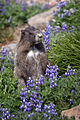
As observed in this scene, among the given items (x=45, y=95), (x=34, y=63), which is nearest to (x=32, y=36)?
(x=34, y=63)

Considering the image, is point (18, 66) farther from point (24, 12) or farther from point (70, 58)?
point (24, 12)

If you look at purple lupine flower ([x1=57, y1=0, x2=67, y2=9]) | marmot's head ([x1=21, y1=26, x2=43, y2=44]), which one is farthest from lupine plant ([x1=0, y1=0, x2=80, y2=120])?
purple lupine flower ([x1=57, y1=0, x2=67, y2=9])

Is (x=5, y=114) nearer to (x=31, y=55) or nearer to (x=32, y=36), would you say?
(x=31, y=55)

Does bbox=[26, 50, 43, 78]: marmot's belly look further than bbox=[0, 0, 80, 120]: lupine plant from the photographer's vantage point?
Yes

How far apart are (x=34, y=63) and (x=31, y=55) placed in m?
0.17

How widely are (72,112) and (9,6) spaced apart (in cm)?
612

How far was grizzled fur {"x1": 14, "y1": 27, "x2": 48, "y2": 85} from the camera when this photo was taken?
4578 mm

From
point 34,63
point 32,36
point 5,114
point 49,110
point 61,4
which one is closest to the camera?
point 49,110

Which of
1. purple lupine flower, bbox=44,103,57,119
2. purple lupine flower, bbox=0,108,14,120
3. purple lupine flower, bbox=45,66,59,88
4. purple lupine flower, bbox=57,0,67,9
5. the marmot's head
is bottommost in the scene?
purple lupine flower, bbox=0,108,14,120

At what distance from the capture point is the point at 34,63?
183 inches

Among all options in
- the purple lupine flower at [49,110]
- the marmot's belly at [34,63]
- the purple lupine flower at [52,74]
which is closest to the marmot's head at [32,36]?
the marmot's belly at [34,63]

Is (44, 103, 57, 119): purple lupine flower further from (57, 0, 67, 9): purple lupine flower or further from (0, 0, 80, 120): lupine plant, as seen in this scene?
(57, 0, 67, 9): purple lupine flower

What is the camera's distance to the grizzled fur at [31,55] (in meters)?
4.58

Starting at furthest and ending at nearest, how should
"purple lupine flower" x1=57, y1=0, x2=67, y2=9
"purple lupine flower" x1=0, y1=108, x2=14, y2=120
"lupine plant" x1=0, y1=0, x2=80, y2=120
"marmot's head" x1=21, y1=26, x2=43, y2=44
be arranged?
1. "purple lupine flower" x1=57, y1=0, x2=67, y2=9
2. "marmot's head" x1=21, y1=26, x2=43, y2=44
3. "purple lupine flower" x1=0, y1=108, x2=14, y2=120
4. "lupine plant" x1=0, y1=0, x2=80, y2=120
